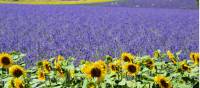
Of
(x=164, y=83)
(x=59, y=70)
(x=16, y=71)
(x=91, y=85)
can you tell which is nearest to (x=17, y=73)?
(x=16, y=71)

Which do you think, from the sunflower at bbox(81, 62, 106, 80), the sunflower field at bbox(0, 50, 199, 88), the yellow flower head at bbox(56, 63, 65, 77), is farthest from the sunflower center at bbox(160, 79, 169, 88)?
the yellow flower head at bbox(56, 63, 65, 77)

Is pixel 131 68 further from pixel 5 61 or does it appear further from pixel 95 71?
pixel 5 61

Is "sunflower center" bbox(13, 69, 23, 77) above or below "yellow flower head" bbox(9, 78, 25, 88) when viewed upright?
above

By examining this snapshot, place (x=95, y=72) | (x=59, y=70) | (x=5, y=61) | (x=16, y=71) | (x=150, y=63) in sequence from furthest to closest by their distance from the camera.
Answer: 1. (x=150, y=63)
2. (x=59, y=70)
3. (x=5, y=61)
4. (x=16, y=71)
5. (x=95, y=72)

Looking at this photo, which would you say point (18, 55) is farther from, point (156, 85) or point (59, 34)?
point (59, 34)

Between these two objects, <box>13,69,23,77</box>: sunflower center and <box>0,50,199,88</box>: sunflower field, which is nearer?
<box>0,50,199,88</box>: sunflower field

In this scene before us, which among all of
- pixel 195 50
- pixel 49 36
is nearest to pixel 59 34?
pixel 49 36

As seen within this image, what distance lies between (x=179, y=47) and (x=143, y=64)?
464cm

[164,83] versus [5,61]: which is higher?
[5,61]

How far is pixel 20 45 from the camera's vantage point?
779 centimetres

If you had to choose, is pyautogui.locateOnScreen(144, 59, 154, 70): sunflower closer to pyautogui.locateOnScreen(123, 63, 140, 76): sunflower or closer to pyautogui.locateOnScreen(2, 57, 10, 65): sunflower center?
pyautogui.locateOnScreen(123, 63, 140, 76): sunflower

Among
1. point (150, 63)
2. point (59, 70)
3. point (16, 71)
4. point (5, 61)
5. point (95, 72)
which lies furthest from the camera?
point (150, 63)

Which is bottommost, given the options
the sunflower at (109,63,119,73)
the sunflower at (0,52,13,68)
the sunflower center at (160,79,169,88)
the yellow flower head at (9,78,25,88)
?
the sunflower center at (160,79,169,88)

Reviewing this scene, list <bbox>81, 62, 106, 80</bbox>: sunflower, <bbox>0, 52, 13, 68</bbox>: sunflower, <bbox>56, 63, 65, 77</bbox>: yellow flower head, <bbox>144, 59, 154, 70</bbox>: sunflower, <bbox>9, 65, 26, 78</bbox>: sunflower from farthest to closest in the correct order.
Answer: <bbox>144, 59, 154, 70</bbox>: sunflower < <bbox>56, 63, 65, 77</bbox>: yellow flower head < <bbox>0, 52, 13, 68</bbox>: sunflower < <bbox>9, 65, 26, 78</bbox>: sunflower < <bbox>81, 62, 106, 80</bbox>: sunflower
